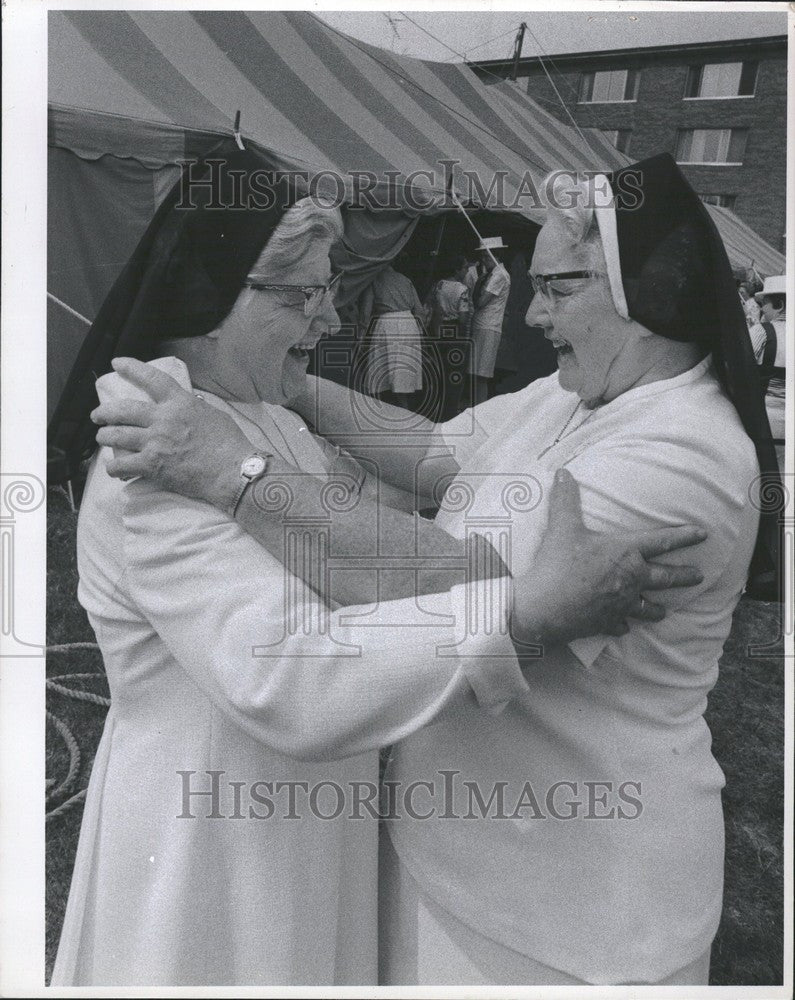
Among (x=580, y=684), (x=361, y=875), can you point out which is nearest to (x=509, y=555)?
(x=580, y=684)

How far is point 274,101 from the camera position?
2389 mm

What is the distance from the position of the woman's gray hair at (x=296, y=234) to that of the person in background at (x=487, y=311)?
365 mm

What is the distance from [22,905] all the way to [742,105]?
9.31ft

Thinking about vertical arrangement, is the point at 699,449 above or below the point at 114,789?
above

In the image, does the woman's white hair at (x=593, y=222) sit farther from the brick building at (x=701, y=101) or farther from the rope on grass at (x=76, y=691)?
the rope on grass at (x=76, y=691)

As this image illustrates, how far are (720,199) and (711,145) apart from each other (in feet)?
0.54

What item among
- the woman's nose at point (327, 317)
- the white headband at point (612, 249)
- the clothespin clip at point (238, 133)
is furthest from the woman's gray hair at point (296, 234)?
the white headband at point (612, 249)

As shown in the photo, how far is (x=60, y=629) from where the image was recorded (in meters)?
2.43

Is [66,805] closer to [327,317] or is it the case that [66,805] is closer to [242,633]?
[242,633]

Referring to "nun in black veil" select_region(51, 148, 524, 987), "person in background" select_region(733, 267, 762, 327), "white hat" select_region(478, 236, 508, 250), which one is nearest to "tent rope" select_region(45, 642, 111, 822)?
"nun in black veil" select_region(51, 148, 524, 987)

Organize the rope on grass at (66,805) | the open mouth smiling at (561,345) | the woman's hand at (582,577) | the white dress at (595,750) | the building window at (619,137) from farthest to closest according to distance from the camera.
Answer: the rope on grass at (66,805) → the building window at (619,137) → the open mouth smiling at (561,345) → the white dress at (595,750) → the woman's hand at (582,577)

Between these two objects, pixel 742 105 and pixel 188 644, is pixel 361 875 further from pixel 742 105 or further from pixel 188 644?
pixel 742 105

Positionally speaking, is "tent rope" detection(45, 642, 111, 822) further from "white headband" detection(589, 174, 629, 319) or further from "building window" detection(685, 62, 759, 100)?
"building window" detection(685, 62, 759, 100)

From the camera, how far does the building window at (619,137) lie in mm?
2301
